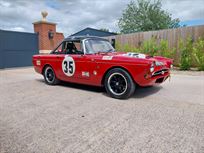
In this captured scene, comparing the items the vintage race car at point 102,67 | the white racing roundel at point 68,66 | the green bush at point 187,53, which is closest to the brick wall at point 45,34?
the vintage race car at point 102,67

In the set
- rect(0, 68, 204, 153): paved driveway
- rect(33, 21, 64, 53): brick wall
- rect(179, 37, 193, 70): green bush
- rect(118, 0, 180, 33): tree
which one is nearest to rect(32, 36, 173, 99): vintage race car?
rect(0, 68, 204, 153): paved driveway

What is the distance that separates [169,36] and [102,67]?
7.16 meters

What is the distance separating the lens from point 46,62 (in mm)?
5957

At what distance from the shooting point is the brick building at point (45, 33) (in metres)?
11.9

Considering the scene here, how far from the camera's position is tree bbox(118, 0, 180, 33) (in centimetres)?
2303

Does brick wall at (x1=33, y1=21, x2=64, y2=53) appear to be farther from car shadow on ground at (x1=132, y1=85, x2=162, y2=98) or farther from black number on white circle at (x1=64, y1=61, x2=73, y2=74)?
car shadow on ground at (x1=132, y1=85, x2=162, y2=98)

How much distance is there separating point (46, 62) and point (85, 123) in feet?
11.9

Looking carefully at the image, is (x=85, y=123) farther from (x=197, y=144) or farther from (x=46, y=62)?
(x=46, y=62)

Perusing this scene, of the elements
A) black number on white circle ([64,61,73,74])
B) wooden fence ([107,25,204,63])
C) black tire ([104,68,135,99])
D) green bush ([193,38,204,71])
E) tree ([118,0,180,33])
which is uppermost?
tree ([118,0,180,33])

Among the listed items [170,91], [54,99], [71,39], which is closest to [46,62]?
[71,39]

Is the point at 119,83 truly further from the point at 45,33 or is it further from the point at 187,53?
the point at 45,33

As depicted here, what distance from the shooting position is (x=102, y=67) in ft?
14.7

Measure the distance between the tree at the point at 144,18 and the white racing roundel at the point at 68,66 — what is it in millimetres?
20009

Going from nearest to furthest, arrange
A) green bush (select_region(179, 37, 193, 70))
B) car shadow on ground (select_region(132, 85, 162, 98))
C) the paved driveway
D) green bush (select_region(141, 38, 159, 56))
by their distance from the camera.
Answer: the paved driveway < car shadow on ground (select_region(132, 85, 162, 98)) < green bush (select_region(179, 37, 193, 70)) < green bush (select_region(141, 38, 159, 56))
